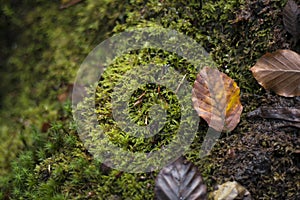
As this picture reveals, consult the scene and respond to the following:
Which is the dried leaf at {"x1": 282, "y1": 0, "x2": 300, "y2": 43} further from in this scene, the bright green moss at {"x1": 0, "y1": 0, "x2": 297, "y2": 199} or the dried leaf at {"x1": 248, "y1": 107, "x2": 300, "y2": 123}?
the dried leaf at {"x1": 248, "y1": 107, "x2": 300, "y2": 123}

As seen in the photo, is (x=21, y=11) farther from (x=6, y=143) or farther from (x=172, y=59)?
(x=172, y=59)

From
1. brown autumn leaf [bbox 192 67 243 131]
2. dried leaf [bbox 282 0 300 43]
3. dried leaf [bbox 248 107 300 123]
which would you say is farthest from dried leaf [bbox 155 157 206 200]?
dried leaf [bbox 282 0 300 43]

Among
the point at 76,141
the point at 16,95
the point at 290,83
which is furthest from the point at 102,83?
the point at 290,83

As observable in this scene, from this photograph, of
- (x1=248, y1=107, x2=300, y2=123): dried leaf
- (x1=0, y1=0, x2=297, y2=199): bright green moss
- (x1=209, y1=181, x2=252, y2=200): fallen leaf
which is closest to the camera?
(x1=209, y1=181, x2=252, y2=200): fallen leaf

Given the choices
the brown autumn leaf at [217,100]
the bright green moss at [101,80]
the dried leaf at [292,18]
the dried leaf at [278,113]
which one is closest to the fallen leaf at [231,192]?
the bright green moss at [101,80]

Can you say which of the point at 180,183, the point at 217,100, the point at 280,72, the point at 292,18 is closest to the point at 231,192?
the point at 180,183

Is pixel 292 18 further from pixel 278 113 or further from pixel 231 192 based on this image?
pixel 231 192
